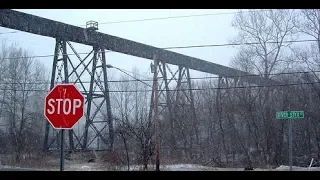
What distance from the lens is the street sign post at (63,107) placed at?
6598 mm

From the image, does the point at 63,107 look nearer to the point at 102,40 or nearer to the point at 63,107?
the point at 63,107

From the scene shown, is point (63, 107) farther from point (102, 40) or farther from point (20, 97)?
point (20, 97)

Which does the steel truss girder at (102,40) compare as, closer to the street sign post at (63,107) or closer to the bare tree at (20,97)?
the bare tree at (20,97)

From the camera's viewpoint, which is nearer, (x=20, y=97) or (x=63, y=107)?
(x=63, y=107)

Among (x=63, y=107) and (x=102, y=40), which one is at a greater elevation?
(x=102, y=40)

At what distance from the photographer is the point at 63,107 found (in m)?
6.68

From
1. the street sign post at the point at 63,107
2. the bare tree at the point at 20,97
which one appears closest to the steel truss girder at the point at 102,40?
the bare tree at the point at 20,97

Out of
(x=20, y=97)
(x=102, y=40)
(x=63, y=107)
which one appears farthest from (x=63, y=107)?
(x=20, y=97)

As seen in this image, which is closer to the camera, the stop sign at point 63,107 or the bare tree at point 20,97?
the stop sign at point 63,107

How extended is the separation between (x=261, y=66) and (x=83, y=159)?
52.3 ft

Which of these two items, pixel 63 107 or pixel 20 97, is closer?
pixel 63 107

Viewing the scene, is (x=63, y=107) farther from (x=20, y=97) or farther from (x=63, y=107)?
(x=20, y=97)
